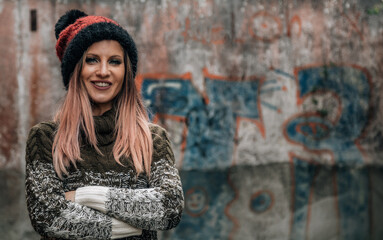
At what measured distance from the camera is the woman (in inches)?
74.9

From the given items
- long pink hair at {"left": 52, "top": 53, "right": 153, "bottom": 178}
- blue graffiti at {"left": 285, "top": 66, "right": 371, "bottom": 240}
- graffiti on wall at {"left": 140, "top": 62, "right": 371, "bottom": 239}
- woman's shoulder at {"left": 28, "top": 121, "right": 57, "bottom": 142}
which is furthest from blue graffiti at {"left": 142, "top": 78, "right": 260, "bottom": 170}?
woman's shoulder at {"left": 28, "top": 121, "right": 57, "bottom": 142}

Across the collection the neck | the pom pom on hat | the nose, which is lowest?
the neck

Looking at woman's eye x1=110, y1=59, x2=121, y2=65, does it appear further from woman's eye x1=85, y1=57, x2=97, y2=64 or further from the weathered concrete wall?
the weathered concrete wall

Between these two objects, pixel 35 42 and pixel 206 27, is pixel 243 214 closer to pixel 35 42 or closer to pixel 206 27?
pixel 206 27

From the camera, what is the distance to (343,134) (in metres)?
5.01

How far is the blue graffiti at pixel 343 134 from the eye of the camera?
16.2 feet

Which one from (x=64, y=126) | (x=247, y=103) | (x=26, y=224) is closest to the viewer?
(x=64, y=126)

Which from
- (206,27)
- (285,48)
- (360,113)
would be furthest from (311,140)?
(206,27)

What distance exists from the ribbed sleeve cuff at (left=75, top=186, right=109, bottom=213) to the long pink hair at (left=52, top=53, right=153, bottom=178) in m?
0.14

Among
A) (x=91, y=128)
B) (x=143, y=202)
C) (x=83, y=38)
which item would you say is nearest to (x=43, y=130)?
(x=91, y=128)

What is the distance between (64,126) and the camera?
6.84ft

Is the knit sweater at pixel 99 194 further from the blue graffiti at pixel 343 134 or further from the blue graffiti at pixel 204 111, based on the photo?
the blue graffiti at pixel 343 134

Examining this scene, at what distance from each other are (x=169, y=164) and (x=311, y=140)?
10.5 feet

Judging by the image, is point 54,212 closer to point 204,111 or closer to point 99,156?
point 99,156
